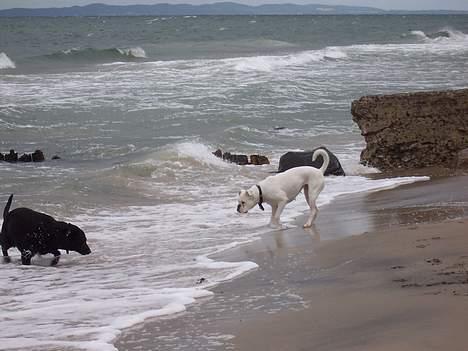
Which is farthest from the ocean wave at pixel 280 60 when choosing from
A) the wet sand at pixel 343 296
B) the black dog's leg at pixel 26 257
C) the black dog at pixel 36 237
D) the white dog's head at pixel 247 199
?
the wet sand at pixel 343 296

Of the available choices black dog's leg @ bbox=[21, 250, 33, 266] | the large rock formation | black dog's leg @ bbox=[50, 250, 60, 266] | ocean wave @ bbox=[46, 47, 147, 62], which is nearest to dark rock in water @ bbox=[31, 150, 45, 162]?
the large rock formation

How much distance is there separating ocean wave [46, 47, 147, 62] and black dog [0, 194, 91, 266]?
36342 millimetres

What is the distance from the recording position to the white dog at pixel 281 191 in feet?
31.9

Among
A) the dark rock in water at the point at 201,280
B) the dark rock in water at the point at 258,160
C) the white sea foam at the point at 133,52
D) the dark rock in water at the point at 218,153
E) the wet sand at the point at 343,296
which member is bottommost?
the dark rock in water at the point at 258,160

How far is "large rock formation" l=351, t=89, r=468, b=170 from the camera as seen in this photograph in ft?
44.8

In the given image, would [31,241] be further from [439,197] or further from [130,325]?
[439,197]

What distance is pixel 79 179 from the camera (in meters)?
13.2

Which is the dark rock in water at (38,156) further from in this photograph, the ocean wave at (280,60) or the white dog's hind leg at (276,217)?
the ocean wave at (280,60)

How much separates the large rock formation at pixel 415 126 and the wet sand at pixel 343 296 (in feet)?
16.0

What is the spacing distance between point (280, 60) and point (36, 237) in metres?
34.4

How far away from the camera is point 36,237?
8555 millimetres

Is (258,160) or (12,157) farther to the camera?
(12,157)

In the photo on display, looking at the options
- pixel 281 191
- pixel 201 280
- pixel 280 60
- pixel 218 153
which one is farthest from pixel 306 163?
pixel 280 60

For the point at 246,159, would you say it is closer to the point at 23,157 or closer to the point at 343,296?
the point at 23,157
